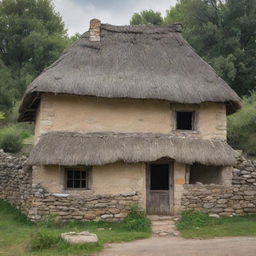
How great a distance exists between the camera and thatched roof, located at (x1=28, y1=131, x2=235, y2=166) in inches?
523

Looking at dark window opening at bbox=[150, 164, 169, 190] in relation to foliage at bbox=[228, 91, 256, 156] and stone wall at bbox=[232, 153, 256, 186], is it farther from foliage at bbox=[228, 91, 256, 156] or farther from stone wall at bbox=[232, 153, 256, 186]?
foliage at bbox=[228, 91, 256, 156]

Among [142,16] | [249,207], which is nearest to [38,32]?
[142,16]

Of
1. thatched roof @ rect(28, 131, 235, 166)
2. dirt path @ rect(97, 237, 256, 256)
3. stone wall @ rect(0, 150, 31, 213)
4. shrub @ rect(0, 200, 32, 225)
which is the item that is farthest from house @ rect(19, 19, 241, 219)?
dirt path @ rect(97, 237, 256, 256)

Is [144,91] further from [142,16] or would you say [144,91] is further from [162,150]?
[142,16]

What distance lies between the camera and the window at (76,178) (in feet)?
46.9

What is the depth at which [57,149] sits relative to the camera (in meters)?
13.5

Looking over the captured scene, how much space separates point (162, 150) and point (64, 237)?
4.87 metres

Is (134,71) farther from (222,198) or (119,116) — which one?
(222,198)

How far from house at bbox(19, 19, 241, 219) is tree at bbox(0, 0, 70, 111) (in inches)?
746

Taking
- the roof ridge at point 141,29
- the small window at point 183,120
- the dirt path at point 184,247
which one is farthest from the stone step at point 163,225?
the roof ridge at point 141,29

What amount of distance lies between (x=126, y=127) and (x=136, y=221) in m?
3.39

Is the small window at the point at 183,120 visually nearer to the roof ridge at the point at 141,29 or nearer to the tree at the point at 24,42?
the roof ridge at the point at 141,29

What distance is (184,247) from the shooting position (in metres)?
10.2

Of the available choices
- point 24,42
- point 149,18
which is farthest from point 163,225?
point 149,18
